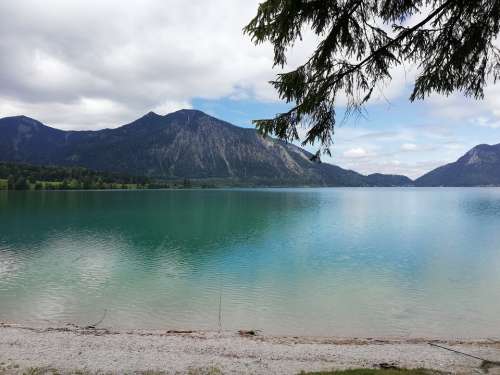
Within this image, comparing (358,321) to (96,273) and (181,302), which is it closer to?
(181,302)

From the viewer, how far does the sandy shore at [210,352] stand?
1480 cm

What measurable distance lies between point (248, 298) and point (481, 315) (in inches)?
679

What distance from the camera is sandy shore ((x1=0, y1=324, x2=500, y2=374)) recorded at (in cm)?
1480

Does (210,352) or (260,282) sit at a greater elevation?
(210,352)

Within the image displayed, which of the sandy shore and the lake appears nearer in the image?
the sandy shore

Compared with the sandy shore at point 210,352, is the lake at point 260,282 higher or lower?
lower

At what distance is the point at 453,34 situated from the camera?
9.76 m

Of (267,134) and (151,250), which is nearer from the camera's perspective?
(267,134)

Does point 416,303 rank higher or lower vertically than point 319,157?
lower

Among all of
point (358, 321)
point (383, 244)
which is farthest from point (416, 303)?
point (383, 244)

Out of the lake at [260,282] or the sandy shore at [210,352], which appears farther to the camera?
the lake at [260,282]

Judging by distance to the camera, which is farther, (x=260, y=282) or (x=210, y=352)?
(x=260, y=282)

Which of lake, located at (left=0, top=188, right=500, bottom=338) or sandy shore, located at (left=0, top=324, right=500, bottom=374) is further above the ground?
sandy shore, located at (left=0, top=324, right=500, bottom=374)

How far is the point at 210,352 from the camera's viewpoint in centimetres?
1655
